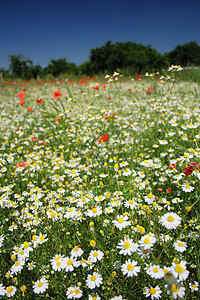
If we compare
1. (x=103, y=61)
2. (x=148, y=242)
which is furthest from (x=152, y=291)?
(x=103, y=61)

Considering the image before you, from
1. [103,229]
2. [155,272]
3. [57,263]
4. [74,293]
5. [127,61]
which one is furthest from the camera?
[127,61]

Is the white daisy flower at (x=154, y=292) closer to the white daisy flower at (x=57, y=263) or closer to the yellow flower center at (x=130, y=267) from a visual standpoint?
the yellow flower center at (x=130, y=267)

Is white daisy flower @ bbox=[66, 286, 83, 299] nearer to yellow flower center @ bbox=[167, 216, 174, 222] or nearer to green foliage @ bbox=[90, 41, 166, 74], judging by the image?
yellow flower center @ bbox=[167, 216, 174, 222]

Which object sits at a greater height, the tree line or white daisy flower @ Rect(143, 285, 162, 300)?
the tree line

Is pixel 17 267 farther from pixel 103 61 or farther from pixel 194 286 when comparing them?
pixel 103 61

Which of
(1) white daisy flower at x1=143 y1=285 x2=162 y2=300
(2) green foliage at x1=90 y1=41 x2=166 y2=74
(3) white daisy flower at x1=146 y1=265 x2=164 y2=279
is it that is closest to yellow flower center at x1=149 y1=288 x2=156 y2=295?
(1) white daisy flower at x1=143 y1=285 x2=162 y2=300

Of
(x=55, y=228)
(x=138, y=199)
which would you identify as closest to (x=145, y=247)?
(x=138, y=199)

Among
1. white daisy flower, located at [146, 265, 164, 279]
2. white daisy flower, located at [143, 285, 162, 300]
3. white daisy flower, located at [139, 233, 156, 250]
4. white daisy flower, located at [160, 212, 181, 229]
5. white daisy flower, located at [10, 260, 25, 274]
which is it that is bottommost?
white daisy flower, located at [143, 285, 162, 300]

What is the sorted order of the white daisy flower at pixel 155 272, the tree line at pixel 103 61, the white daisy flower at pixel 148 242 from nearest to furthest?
the white daisy flower at pixel 155 272, the white daisy flower at pixel 148 242, the tree line at pixel 103 61

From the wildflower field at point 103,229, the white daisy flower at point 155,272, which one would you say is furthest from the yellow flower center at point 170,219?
the white daisy flower at point 155,272

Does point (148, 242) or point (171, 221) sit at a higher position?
point (171, 221)

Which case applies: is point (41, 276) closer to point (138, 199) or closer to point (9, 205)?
point (9, 205)

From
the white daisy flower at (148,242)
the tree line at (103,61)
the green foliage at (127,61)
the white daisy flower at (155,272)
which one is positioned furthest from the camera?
the tree line at (103,61)

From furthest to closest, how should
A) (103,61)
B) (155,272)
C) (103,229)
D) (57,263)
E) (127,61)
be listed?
(103,61) < (127,61) < (103,229) < (57,263) < (155,272)
